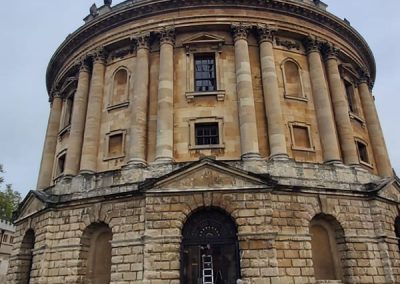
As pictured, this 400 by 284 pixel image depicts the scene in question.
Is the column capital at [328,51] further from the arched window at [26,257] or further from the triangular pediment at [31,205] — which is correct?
the arched window at [26,257]

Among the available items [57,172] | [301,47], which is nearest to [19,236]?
[57,172]

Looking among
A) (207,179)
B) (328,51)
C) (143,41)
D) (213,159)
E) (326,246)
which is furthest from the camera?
(328,51)

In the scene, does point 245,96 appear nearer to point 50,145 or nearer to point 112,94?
point 112,94

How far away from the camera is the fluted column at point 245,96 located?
18.7 meters

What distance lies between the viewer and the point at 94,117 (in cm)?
2184

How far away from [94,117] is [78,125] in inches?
50.4

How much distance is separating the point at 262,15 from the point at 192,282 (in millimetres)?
14969

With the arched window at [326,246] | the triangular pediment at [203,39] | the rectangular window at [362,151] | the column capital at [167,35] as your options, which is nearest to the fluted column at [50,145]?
the column capital at [167,35]

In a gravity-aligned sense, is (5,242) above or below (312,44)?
below

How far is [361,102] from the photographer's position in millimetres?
25812

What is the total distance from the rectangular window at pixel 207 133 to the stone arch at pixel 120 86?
16.0 ft

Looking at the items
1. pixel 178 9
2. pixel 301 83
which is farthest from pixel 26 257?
pixel 301 83

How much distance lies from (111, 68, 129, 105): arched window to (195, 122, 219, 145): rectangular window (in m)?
4.88

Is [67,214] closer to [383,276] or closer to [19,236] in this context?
[19,236]
